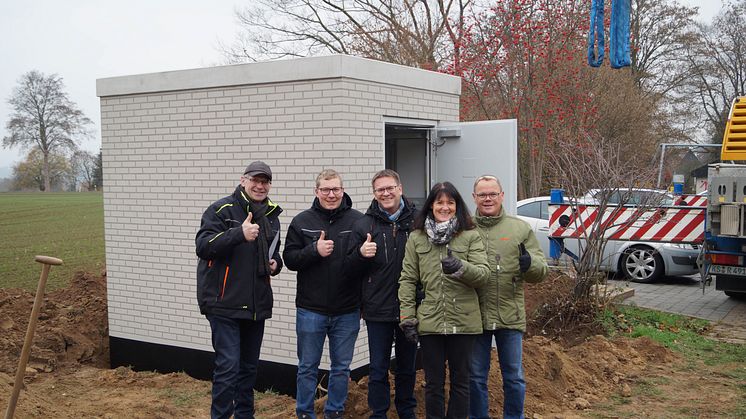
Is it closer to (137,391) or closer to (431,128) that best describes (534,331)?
(431,128)

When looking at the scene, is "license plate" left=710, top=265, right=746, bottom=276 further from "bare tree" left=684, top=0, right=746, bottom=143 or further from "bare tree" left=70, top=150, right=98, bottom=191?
"bare tree" left=70, top=150, right=98, bottom=191

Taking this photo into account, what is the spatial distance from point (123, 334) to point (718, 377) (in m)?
5.69

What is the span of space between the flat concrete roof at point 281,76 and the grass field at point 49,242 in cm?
514

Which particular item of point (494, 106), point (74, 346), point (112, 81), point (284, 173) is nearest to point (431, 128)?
point (284, 173)

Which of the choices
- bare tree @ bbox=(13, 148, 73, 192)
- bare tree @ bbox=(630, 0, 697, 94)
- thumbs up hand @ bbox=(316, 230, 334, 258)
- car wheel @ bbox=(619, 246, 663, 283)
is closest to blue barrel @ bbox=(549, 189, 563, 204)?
car wheel @ bbox=(619, 246, 663, 283)

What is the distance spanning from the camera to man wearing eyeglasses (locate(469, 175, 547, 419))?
170 inches

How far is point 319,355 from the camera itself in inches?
176

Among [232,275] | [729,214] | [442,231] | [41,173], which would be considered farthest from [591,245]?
[41,173]

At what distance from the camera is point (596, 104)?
55.6 feet

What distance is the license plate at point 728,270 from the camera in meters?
8.45

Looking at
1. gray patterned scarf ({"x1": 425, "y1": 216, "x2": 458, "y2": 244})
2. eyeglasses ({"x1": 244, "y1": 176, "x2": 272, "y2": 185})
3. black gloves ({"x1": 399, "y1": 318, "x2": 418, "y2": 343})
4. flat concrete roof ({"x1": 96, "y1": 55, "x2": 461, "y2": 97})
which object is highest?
flat concrete roof ({"x1": 96, "y1": 55, "x2": 461, "y2": 97})

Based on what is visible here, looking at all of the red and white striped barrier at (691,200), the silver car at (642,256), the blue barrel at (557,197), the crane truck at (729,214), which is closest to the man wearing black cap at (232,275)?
the blue barrel at (557,197)

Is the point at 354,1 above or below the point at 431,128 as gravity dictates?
above

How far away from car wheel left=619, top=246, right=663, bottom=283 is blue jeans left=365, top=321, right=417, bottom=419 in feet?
26.2
